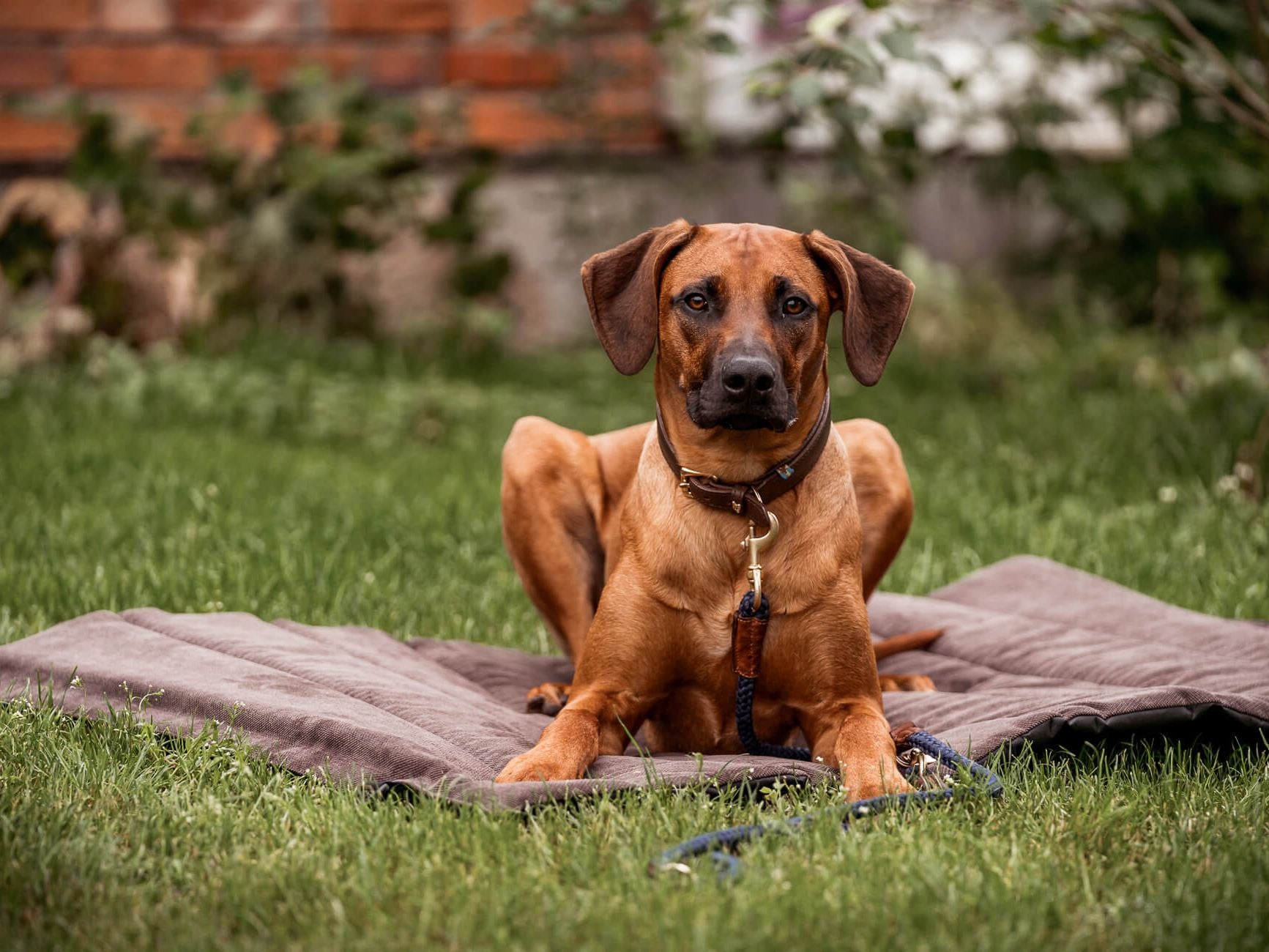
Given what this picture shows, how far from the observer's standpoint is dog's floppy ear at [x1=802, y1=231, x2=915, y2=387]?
3551 mm

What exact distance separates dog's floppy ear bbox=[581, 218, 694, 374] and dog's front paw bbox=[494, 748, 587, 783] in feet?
3.14

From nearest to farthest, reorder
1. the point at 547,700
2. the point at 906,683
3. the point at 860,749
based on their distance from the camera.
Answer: the point at 860,749 < the point at 547,700 < the point at 906,683

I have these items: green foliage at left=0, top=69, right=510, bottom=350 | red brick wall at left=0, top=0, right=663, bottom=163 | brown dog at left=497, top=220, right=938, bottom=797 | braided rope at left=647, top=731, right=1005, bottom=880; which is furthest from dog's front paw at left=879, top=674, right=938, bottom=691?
red brick wall at left=0, top=0, right=663, bottom=163

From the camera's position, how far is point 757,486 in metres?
3.48

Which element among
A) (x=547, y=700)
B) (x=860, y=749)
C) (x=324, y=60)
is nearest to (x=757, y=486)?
(x=860, y=749)

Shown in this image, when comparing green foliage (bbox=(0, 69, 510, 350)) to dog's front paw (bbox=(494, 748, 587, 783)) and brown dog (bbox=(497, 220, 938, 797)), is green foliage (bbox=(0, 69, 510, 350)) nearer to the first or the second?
brown dog (bbox=(497, 220, 938, 797))

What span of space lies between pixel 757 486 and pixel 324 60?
6.26 meters

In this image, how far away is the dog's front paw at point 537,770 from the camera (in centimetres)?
304

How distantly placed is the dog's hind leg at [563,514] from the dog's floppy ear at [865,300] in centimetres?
91

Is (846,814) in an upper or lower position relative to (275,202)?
lower

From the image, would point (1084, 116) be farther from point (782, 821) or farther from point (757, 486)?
point (782, 821)

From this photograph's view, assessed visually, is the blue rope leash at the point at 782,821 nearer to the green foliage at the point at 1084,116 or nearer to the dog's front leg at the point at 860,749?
the dog's front leg at the point at 860,749

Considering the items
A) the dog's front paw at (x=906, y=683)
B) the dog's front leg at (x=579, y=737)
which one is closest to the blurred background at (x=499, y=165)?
the dog's front paw at (x=906, y=683)

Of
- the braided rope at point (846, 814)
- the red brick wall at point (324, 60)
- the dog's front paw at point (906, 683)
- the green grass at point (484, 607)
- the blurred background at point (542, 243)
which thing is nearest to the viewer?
the green grass at point (484, 607)
